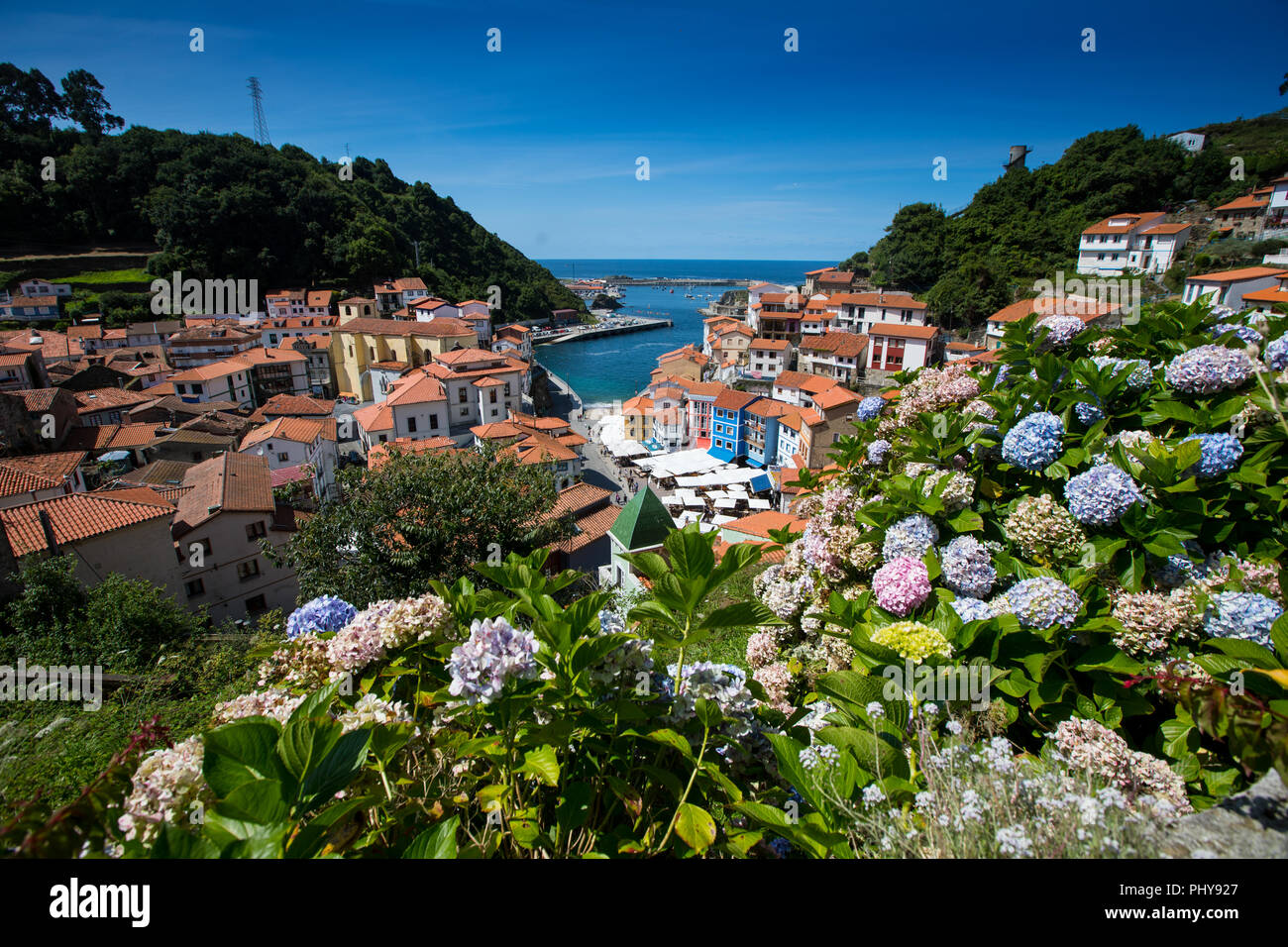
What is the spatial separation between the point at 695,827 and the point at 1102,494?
1931 mm

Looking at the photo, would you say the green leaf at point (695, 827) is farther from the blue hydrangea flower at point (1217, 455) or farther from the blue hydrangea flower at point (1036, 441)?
the blue hydrangea flower at point (1217, 455)

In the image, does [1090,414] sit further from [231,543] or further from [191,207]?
[191,207]

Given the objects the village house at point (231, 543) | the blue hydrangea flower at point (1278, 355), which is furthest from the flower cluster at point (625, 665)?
the village house at point (231, 543)

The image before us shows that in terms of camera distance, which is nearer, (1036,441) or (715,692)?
(715,692)

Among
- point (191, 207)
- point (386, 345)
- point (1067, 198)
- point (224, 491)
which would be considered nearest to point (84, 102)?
point (191, 207)

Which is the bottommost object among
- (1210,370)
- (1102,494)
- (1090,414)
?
(1102,494)

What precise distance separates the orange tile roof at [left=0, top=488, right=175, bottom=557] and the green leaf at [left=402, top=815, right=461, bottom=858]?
51.6 feet

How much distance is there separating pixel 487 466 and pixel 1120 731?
10532 mm

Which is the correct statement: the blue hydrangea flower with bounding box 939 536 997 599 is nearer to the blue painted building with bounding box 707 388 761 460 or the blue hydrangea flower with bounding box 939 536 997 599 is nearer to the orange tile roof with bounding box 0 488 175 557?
the orange tile roof with bounding box 0 488 175 557

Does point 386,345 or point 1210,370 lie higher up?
point 386,345

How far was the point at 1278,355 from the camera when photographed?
93.6 inches

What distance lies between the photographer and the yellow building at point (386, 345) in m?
45.5

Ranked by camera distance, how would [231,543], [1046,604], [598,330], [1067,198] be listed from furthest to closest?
1. [598,330]
2. [1067,198]
3. [231,543]
4. [1046,604]

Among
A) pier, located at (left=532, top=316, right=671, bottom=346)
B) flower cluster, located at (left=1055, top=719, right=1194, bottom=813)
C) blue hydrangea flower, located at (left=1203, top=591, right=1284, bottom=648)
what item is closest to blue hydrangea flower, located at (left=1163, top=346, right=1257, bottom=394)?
blue hydrangea flower, located at (left=1203, top=591, right=1284, bottom=648)
